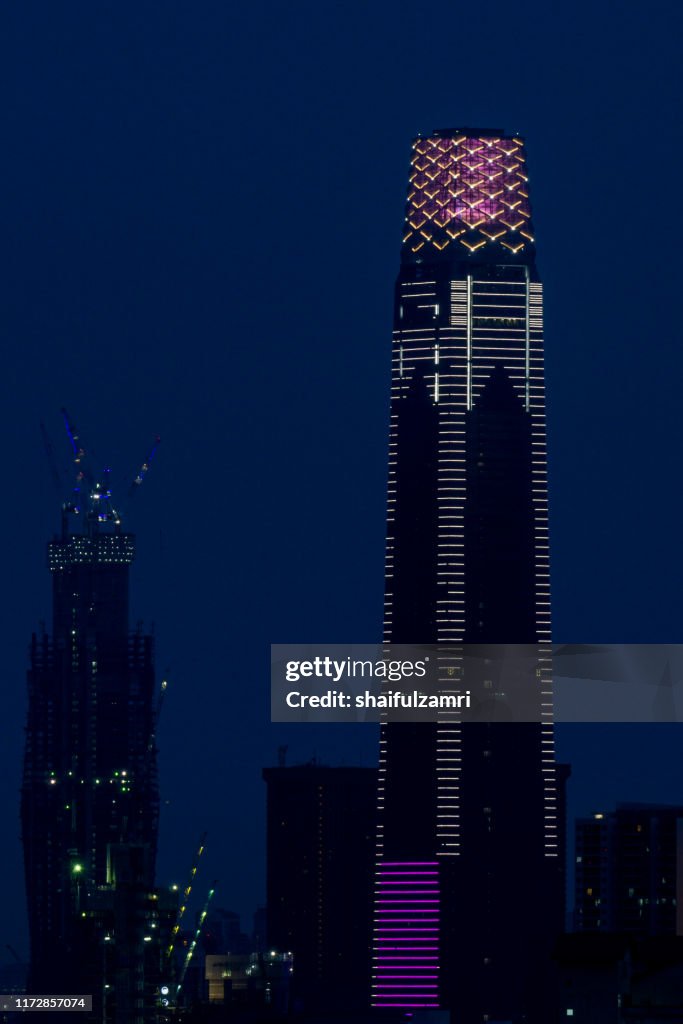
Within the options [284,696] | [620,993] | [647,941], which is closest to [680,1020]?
[620,993]

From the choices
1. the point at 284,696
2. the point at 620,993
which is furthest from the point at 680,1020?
the point at 284,696

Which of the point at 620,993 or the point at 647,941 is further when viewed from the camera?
the point at 647,941

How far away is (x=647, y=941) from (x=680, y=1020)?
21.8m

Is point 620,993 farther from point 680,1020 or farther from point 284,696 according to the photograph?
point 284,696

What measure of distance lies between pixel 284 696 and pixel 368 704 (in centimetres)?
494

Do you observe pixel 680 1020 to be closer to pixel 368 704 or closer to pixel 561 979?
pixel 561 979

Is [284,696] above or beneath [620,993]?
above

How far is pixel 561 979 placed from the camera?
7023 inches

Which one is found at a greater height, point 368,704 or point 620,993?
point 368,704

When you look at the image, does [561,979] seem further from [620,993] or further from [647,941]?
[647,941]

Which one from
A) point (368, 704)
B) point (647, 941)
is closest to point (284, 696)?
point (368, 704)

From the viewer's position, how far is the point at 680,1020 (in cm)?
17538

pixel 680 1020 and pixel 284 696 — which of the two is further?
pixel 284 696

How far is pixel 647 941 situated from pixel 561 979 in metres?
19.7
